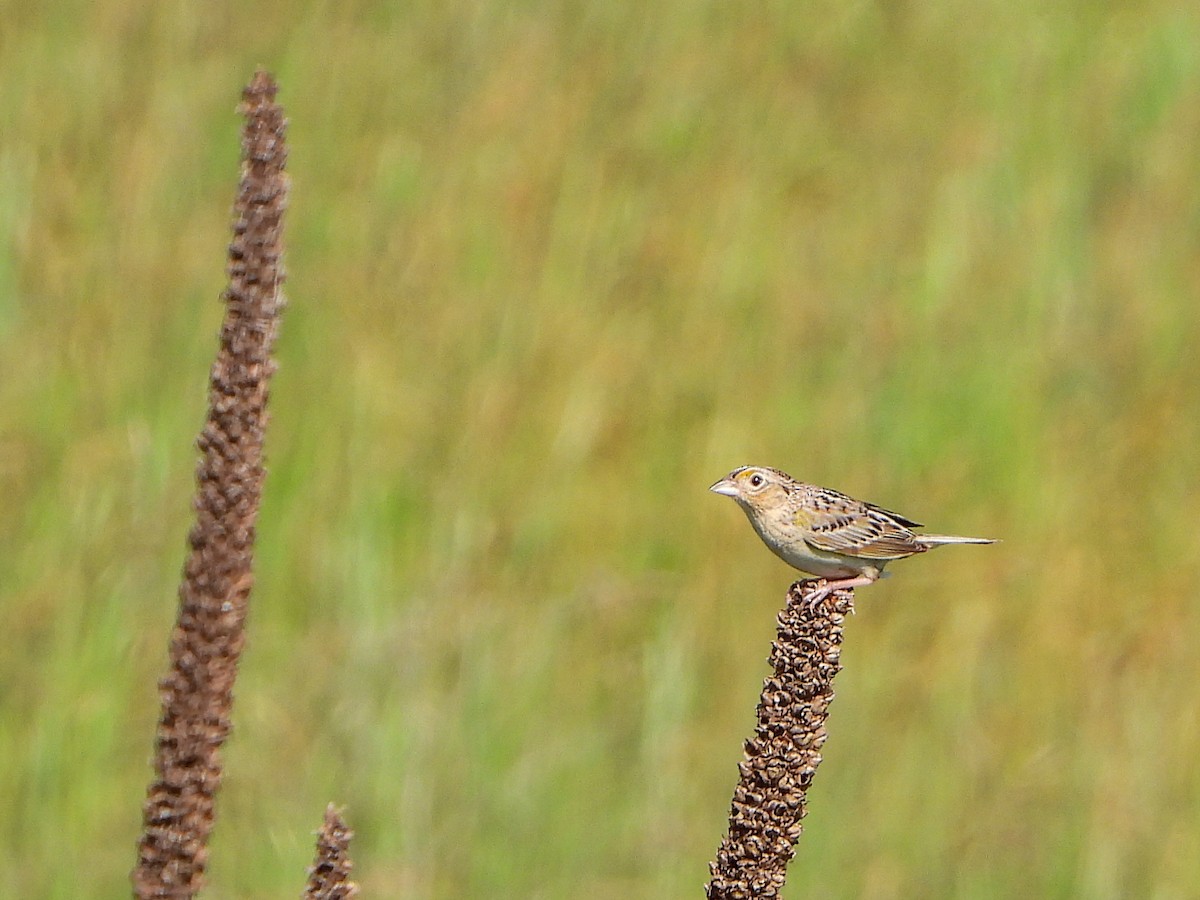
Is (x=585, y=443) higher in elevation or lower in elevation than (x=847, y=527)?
higher

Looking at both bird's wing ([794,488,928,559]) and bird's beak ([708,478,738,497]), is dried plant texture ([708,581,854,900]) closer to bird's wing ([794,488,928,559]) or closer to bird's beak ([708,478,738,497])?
bird's wing ([794,488,928,559])

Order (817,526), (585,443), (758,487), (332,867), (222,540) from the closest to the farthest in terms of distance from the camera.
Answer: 1. (332,867)
2. (222,540)
3. (817,526)
4. (758,487)
5. (585,443)

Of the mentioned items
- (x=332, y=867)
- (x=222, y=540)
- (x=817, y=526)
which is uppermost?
(x=817, y=526)

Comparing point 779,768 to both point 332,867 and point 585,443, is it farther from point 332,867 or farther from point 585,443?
point 585,443

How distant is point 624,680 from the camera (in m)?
7.84

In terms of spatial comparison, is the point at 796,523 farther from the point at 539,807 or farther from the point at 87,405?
the point at 87,405

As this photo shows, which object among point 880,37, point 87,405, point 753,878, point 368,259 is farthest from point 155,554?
point 880,37

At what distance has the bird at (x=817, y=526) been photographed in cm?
596

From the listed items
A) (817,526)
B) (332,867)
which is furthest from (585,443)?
(332,867)

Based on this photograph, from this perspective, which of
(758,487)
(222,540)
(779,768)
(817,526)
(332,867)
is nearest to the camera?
(332,867)

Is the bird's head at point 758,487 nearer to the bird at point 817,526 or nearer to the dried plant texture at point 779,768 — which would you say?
the bird at point 817,526

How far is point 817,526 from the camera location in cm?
603

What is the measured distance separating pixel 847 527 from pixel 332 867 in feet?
13.9

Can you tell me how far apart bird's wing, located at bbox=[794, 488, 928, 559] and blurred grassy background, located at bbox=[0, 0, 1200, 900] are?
5.56 ft
